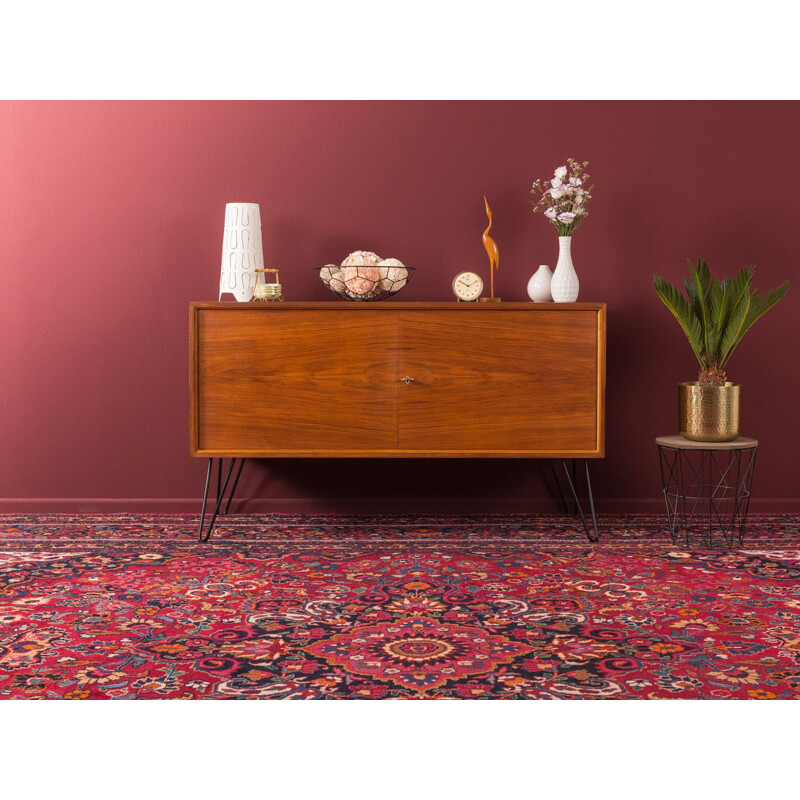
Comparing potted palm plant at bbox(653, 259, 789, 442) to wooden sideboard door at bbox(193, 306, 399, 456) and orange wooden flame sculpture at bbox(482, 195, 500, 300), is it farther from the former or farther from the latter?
wooden sideboard door at bbox(193, 306, 399, 456)

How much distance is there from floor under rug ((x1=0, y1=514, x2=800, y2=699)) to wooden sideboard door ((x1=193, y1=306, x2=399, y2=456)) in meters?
0.52

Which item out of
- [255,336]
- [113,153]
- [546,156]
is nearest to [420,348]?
[255,336]

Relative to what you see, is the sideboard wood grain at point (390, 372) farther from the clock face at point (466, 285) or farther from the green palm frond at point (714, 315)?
the green palm frond at point (714, 315)

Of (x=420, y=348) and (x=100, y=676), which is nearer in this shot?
(x=100, y=676)

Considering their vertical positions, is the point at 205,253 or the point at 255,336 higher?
the point at 205,253

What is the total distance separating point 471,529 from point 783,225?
1985 millimetres

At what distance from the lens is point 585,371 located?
3.38m

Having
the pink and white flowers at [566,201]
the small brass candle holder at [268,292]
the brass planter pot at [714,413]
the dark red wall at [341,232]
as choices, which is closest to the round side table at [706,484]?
the dark red wall at [341,232]

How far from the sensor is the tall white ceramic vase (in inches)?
143

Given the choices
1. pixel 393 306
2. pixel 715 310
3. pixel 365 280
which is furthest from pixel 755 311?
pixel 365 280

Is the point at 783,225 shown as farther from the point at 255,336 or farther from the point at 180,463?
the point at 180,463

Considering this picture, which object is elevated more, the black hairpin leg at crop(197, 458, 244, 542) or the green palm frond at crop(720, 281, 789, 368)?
the green palm frond at crop(720, 281, 789, 368)

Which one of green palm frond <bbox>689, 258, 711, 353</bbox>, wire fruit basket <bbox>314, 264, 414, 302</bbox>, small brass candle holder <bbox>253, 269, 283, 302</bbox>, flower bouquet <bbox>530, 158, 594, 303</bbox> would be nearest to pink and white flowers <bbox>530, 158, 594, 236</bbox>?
flower bouquet <bbox>530, 158, 594, 303</bbox>
